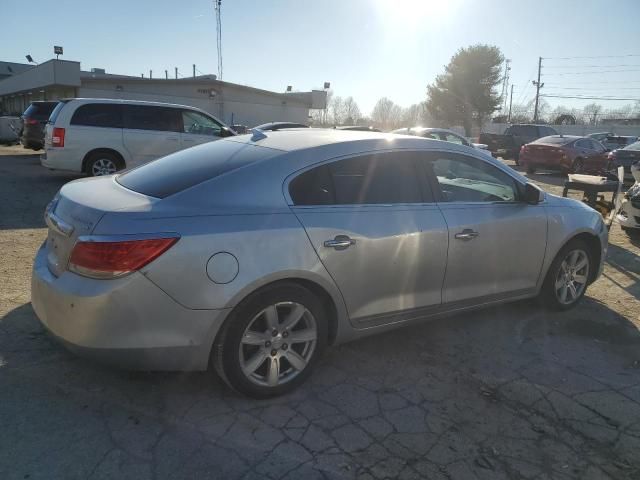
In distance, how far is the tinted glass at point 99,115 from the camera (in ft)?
34.4

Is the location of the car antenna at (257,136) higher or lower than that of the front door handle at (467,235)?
higher

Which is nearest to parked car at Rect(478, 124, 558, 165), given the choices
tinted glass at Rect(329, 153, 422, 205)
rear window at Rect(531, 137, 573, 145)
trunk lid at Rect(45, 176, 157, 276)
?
rear window at Rect(531, 137, 573, 145)

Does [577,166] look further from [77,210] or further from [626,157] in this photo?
[77,210]

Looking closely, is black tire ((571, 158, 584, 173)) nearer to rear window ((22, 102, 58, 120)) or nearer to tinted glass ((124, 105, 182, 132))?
tinted glass ((124, 105, 182, 132))

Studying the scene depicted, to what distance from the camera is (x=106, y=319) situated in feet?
8.79

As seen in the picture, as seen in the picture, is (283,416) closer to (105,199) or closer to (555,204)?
(105,199)

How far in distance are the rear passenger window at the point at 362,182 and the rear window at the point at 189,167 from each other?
32 centimetres

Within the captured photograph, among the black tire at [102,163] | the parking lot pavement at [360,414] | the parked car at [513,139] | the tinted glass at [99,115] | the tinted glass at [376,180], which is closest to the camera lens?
the parking lot pavement at [360,414]

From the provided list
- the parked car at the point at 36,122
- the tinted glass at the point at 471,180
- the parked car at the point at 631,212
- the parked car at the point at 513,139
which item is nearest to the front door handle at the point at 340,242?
the tinted glass at the point at 471,180

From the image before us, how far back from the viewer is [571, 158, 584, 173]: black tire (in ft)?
60.0

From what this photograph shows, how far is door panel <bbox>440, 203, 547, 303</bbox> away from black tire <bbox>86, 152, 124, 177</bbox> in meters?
8.79

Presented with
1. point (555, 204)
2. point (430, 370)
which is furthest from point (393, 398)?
point (555, 204)

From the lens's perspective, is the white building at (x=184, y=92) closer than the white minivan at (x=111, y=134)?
No

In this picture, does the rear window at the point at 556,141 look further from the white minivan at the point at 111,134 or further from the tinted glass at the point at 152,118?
the tinted glass at the point at 152,118
